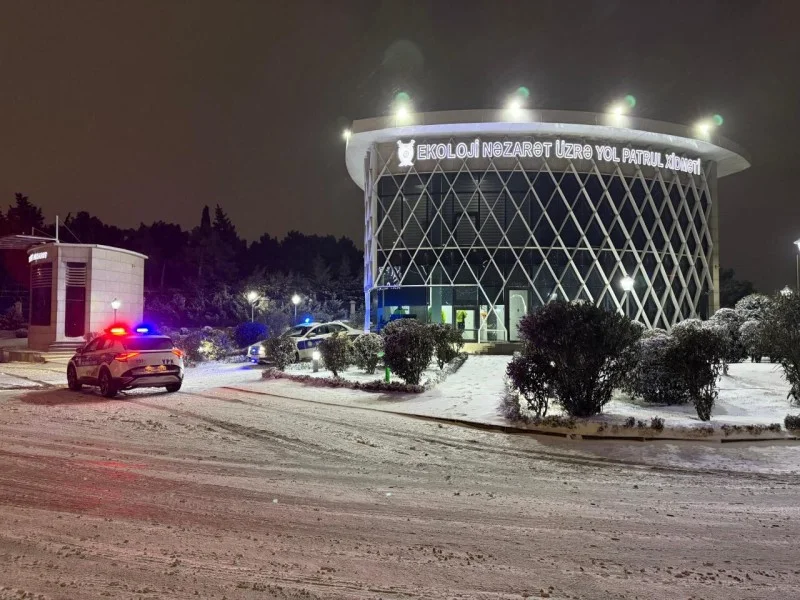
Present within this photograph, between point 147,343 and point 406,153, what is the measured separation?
2101 cm

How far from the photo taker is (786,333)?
36.3ft

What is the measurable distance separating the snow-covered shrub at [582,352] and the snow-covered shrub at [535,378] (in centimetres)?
2

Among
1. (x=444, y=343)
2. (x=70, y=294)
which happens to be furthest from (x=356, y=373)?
(x=70, y=294)

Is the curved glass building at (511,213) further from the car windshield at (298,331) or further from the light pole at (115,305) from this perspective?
the light pole at (115,305)

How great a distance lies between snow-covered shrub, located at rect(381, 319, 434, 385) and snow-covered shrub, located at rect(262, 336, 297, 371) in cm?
507

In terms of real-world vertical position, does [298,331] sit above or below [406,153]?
below

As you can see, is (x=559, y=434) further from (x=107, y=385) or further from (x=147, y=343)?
(x=107, y=385)

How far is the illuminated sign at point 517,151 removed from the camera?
3089cm

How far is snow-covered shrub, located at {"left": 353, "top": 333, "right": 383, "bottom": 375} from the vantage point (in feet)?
55.6

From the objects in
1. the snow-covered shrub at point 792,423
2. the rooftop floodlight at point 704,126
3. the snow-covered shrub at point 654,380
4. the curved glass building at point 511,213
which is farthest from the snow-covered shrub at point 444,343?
the rooftop floodlight at point 704,126

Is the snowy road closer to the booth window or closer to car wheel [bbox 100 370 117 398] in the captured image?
car wheel [bbox 100 370 117 398]

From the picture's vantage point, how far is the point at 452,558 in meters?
4.31

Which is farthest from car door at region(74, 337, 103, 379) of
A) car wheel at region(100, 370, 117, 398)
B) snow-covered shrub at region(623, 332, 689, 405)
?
snow-covered shrub at region(623, 332, 689, 405)

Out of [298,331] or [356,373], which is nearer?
[356,373]
